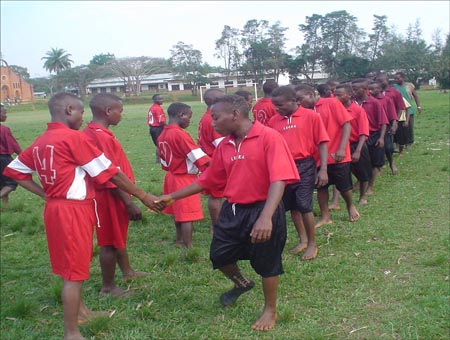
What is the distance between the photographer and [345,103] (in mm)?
7277

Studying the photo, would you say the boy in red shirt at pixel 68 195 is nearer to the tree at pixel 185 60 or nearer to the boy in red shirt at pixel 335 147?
the boy in red shirt at pixel 335 147

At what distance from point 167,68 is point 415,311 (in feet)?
283

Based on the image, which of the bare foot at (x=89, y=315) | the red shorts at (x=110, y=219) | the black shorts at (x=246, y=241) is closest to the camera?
the black shorts at (x=246, y=241)

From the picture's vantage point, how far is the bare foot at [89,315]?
13.5ft

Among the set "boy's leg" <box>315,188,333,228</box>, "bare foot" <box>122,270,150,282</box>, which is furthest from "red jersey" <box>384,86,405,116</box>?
"bare foot" <box>122,270,150,282</box>

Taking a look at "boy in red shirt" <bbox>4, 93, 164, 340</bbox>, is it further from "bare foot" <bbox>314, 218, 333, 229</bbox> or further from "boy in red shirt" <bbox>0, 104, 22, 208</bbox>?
"boy in red shirt" <bbox>0, 104, 22, 208</bbox>

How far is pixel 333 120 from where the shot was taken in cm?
659

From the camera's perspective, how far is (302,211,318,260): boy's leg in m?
5.37

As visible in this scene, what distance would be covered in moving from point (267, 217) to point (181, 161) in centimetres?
237

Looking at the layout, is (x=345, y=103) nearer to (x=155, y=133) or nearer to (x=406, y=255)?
(x=406, y=255)

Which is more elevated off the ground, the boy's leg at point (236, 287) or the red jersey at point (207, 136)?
the red jersey at point (207, 136)

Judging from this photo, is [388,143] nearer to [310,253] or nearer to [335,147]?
[335,147]

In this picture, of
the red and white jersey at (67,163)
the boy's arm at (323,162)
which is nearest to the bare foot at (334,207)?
the boy's arm at (323,162)

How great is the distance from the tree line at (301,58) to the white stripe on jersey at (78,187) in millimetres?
37874
